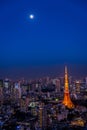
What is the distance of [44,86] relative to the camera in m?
8.48

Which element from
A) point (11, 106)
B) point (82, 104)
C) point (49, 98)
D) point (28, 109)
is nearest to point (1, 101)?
point (11, 106)

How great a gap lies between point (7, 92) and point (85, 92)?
215cm

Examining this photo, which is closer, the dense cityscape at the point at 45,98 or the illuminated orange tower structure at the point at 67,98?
the dense cityscape at the point at 45,98

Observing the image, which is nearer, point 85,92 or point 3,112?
point 3,112

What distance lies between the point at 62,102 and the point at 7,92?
149 cm

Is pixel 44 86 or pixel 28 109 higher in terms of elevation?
pixel 44 86

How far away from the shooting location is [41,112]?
15.8 feet

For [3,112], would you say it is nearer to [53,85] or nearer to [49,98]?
[49,98]

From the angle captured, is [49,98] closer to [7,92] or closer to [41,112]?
[7,92]

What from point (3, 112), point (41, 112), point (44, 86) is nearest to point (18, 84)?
point (44, 86)

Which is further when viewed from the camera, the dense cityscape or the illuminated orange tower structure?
the illuminated orange tower structure

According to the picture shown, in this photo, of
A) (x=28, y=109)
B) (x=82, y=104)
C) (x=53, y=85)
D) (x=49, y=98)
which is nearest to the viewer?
(x=28, y=109)

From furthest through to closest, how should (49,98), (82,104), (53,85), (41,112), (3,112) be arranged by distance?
1. (53,85)
2. (49,98)
3. (82,104)
4. (3,112)
5. (41,112)

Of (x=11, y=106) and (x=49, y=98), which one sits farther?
(x=49, y=98)
